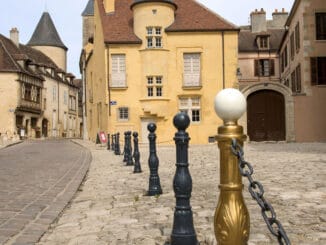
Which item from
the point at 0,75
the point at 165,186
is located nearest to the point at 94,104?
the point at 0,75

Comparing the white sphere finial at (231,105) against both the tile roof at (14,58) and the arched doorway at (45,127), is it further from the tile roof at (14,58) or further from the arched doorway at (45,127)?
the arched doorway at (45,127)

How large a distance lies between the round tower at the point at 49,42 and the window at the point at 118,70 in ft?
108

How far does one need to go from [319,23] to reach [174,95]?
9290mm

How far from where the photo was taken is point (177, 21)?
2636 cm

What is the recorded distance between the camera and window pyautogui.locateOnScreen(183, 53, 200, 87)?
2561cm

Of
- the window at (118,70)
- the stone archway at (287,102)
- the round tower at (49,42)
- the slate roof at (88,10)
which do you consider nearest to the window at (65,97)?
the round tower at (49,42)

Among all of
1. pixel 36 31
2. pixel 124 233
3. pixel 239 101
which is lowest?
pixel 124 233

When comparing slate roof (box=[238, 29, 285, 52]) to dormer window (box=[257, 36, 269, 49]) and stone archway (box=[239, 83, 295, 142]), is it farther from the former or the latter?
stone archway (box=[239, 83, 295, 142])

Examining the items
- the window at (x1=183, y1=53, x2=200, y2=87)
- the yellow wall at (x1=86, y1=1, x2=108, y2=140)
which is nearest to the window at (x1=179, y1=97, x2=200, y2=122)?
the window at (x1=183, y1=53, x2=200, y2=87)

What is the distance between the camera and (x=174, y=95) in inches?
1006

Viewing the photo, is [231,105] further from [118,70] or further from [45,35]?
[45,35]

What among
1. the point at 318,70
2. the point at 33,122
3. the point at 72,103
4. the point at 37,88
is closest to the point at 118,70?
the point at 318,70

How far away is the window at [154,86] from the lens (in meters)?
25.3

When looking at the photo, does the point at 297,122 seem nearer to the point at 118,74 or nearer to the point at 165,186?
the point at 118,74
